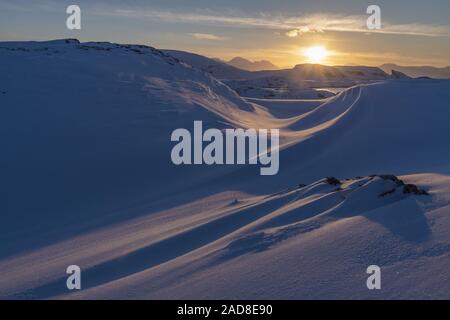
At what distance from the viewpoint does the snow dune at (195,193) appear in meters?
3.49

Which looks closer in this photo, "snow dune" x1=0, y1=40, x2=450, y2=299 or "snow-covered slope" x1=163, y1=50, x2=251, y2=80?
"snow dune" x1=0, y1=40, x2=450, y2=299

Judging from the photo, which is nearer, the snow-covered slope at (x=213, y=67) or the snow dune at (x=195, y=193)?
the snow dune at (x=195, y=193)

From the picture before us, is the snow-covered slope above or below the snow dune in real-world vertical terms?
above

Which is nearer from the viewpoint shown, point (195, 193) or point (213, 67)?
point (195, 193)

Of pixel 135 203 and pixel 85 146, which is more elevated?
pixel 85 146

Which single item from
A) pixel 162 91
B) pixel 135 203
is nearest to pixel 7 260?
pixel 135 203

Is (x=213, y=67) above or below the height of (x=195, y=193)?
above

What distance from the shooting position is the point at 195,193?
7.99 m

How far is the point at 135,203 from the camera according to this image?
7.70 metres

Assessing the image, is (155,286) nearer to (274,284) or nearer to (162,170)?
(274,284)

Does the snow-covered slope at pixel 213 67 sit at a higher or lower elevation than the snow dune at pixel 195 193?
higher

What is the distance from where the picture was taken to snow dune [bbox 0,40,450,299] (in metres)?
3.49

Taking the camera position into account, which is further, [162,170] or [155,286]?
[162,170]
